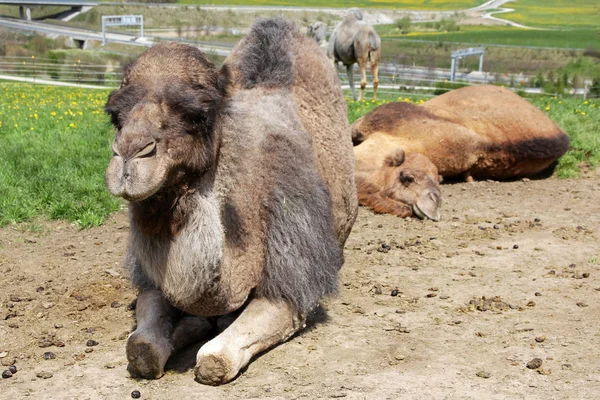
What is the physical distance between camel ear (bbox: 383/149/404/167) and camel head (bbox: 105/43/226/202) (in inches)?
188

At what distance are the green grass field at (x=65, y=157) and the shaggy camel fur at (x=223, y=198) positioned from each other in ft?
3.44

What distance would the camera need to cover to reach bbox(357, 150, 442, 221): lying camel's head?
26.4 ft

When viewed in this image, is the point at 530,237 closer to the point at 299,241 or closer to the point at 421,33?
the point at 299,241

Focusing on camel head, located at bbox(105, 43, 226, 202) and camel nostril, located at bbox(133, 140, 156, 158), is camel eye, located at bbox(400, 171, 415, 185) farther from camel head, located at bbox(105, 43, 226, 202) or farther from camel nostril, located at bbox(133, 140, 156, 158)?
camel nostril, located at bbox(133, 140, 156, 158)

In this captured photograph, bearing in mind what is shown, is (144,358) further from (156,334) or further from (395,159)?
(395,159)

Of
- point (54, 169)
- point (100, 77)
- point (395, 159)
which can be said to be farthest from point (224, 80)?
point (100, 77)

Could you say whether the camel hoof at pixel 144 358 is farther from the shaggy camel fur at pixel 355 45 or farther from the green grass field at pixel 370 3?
the green grass field at pixel 370 3

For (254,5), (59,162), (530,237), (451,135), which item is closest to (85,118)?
(59,162)

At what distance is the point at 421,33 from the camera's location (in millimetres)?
62688

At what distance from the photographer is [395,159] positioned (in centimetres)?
872

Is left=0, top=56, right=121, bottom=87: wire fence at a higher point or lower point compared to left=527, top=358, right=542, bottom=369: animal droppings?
lower

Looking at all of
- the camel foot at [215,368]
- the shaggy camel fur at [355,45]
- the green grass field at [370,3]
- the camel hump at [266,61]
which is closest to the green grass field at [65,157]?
the camel hump at [266,61]

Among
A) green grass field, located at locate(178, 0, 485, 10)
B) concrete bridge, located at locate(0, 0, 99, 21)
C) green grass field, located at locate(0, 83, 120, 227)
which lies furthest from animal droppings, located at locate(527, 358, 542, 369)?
green grass field, located at locate(178, 0, 485, 10)

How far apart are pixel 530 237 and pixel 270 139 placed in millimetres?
3450
